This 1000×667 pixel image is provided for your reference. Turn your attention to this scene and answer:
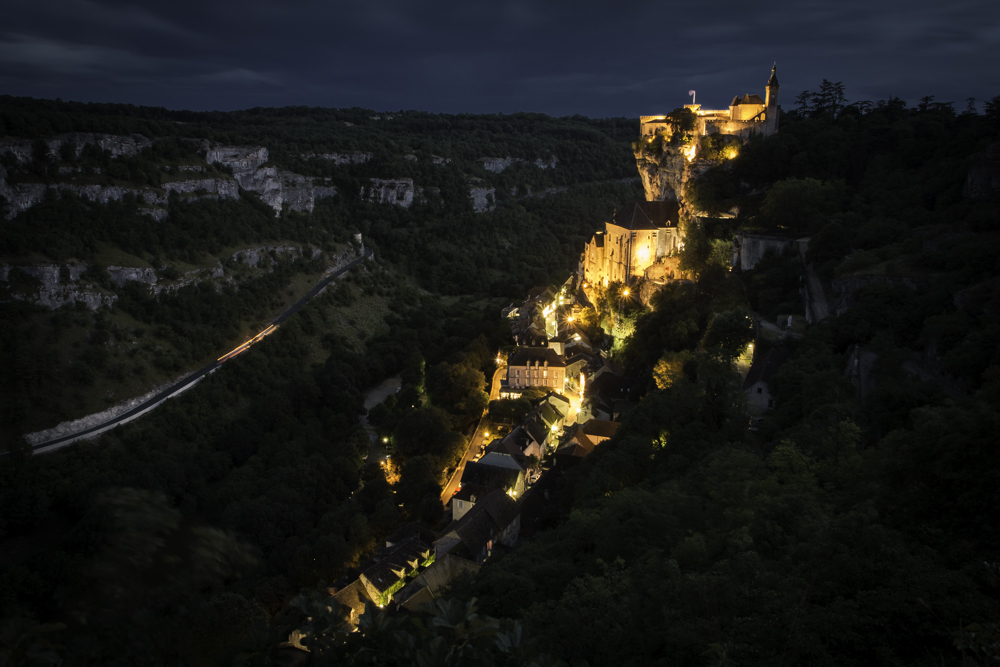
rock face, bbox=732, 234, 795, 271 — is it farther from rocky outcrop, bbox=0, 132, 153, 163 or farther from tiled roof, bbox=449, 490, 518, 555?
rocky outcrop, bbox=0, 132, 153, 163

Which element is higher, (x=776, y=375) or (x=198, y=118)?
(x=198, y=118)

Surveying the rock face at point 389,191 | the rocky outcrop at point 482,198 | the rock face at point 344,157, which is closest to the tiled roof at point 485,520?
the rock face at point 389,191

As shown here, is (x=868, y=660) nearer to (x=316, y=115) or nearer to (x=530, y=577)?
(x=530, y=577)

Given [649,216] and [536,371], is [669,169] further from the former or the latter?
[536,371]

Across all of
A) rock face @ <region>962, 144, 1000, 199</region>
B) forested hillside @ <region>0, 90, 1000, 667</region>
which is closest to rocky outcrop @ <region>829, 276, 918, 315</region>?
forested hillside @ <region>0, 90, 1000, 667</region>

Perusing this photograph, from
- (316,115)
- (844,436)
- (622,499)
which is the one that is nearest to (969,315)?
(844,436)

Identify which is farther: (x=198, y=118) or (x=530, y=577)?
(x=198, y=118)
